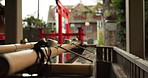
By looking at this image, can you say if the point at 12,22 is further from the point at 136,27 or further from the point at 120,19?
the point at 120,19

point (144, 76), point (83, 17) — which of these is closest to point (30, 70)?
point (144, 76)

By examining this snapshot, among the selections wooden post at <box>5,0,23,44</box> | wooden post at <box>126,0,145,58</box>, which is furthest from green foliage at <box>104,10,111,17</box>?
wooden post at <box>5,0,23,44</box>

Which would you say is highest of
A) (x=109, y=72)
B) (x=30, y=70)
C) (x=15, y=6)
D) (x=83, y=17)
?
(x=83, y=17)

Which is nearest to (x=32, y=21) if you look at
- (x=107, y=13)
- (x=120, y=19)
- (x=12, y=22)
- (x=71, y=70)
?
(x=107, y=13)

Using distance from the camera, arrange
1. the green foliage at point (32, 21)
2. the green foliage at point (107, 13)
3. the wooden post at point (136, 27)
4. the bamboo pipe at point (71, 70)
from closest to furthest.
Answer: the bamboo pipe at point (71, 70), the wooden post at point (136, 27), the green foliage at point (107, 13), the green foliage at point (32, 21)

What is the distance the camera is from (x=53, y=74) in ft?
4.53

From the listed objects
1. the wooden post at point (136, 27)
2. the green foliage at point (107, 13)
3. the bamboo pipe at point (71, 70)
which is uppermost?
the green foliage at point (107, 13)

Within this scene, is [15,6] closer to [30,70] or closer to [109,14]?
[30,70]

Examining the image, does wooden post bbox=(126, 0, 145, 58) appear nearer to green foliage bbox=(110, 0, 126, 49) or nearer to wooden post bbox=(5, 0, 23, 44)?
wooden post bbox=(5, 0, 23, 44)

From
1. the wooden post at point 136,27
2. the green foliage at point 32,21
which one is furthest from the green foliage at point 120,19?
the green foliage at point 32,21

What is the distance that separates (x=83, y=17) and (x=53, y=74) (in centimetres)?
2332

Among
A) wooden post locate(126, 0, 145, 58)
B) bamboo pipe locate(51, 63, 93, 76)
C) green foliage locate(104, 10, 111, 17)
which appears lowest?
bamboo pipe locate(51, 63, 93, 76)

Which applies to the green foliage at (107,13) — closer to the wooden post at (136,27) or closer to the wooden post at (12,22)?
the wooden post at (136,27)

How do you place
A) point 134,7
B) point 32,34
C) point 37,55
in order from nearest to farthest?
point 37,55, point 134,7, point 32,34
